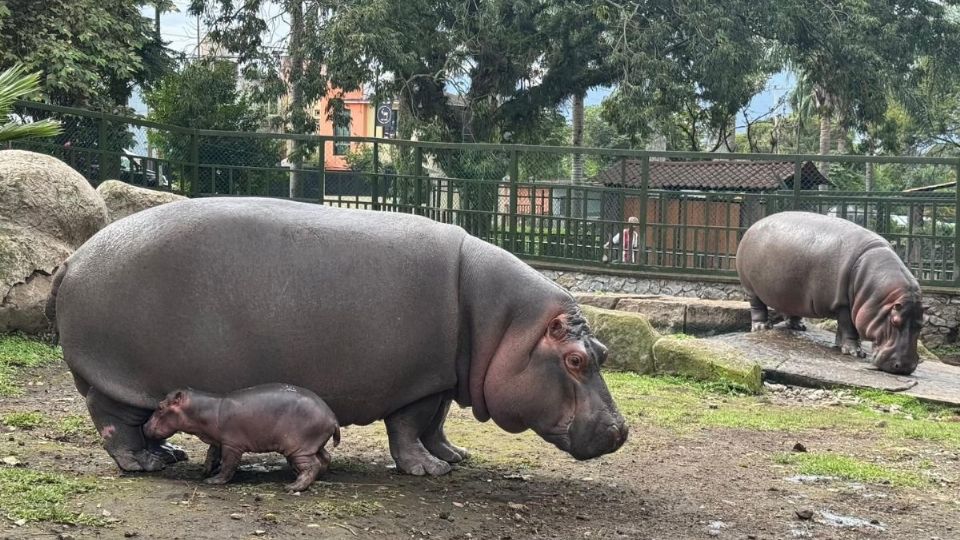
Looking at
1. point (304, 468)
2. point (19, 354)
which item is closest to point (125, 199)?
point (19, 354)

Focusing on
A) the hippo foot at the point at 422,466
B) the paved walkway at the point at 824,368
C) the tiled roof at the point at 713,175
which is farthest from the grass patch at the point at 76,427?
the tiled roof at the point at 713,175

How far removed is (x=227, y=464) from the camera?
5.64m

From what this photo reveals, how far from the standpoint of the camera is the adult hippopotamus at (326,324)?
223 inches

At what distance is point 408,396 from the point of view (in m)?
6.10

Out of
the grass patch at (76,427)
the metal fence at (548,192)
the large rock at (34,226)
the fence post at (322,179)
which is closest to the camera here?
the grass patch at (76,427)

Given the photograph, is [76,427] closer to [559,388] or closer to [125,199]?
[559,388]

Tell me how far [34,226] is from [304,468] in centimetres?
599

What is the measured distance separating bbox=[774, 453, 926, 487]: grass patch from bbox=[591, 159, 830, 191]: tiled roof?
10996mm

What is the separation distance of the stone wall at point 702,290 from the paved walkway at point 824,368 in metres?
3.00

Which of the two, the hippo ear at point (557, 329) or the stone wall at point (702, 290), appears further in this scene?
the stone wall at point (702, 290)

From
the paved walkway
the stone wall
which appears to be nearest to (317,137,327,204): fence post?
the stone wall

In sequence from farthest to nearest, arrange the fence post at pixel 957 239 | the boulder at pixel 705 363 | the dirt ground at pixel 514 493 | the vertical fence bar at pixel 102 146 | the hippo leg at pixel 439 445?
the fence post at pixel 957 239
the vertical fence bar at pixel 102 146
the boulder at pixel 705 363
the hippo leg at pixel 439 445
the dirt ground at pixel 514 493

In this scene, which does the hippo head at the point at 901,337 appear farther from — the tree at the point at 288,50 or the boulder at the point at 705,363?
the tree at the point at 288,50

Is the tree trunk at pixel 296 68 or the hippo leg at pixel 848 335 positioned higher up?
the tree trunk at pixel 296 68
